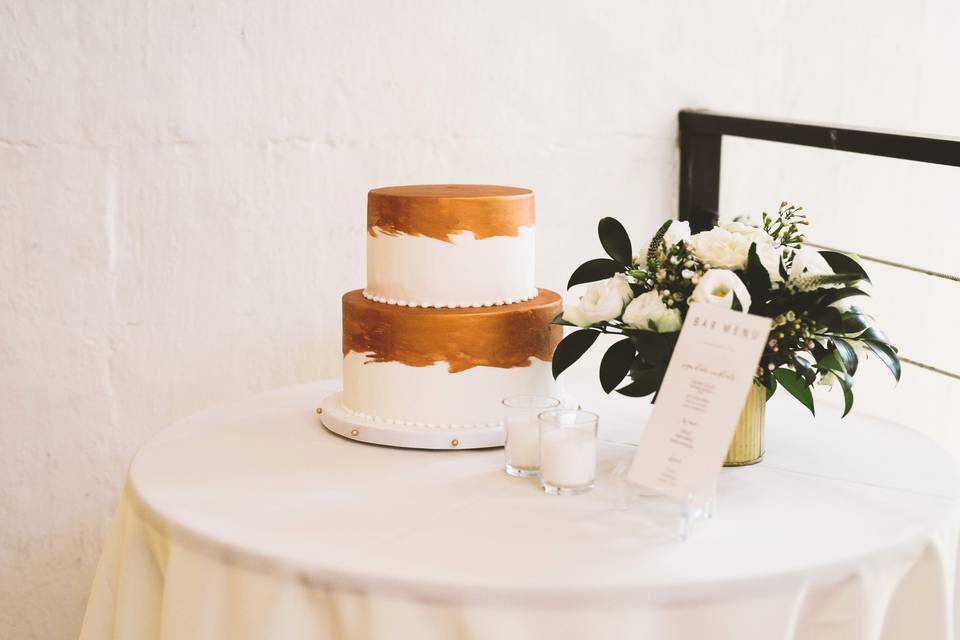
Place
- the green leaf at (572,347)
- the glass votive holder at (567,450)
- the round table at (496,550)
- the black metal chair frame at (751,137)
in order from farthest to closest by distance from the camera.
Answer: the black metal chair frame at (751,137)
the green leaf at (572,347)
the glass votive holder at (567,450)
the round table at (496,550)

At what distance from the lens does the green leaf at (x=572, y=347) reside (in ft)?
4.91

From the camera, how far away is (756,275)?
1373 mm

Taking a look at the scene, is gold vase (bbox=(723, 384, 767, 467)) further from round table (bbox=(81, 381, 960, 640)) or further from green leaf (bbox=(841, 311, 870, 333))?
green leaf (bbox=(841, 311, 870, 333))

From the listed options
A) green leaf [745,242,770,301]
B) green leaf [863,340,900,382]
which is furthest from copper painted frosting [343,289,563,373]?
green leaf [863,340,900,382]

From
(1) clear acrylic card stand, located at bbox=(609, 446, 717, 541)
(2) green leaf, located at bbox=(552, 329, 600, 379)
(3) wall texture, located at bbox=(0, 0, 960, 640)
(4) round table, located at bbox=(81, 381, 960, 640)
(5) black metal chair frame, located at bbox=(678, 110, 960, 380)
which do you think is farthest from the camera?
(3) wall texture, located at bbox=(0, 0, 960, 640)

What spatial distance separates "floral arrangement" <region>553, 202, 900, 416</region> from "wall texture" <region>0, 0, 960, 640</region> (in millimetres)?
1202

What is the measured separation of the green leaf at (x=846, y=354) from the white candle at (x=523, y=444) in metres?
0.40

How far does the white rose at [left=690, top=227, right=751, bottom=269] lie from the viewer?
138cm

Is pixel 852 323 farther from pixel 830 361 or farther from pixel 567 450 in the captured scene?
pixel 567 450

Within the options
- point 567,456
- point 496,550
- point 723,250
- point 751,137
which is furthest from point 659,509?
point 751,137

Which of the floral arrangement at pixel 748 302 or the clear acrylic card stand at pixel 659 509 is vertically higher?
the floral arrangement at pixel 748 302

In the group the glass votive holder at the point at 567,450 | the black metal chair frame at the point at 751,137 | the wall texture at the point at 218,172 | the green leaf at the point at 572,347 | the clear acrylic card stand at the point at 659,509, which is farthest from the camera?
the wall texture at the point at 218,172

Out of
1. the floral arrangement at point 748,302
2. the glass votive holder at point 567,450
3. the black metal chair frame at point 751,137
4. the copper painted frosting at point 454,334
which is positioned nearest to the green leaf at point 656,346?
the floral arrangement at point 748,302

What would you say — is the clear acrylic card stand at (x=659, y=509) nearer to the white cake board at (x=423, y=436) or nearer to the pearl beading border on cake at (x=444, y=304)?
the white cake board at (x=423, y=436)
